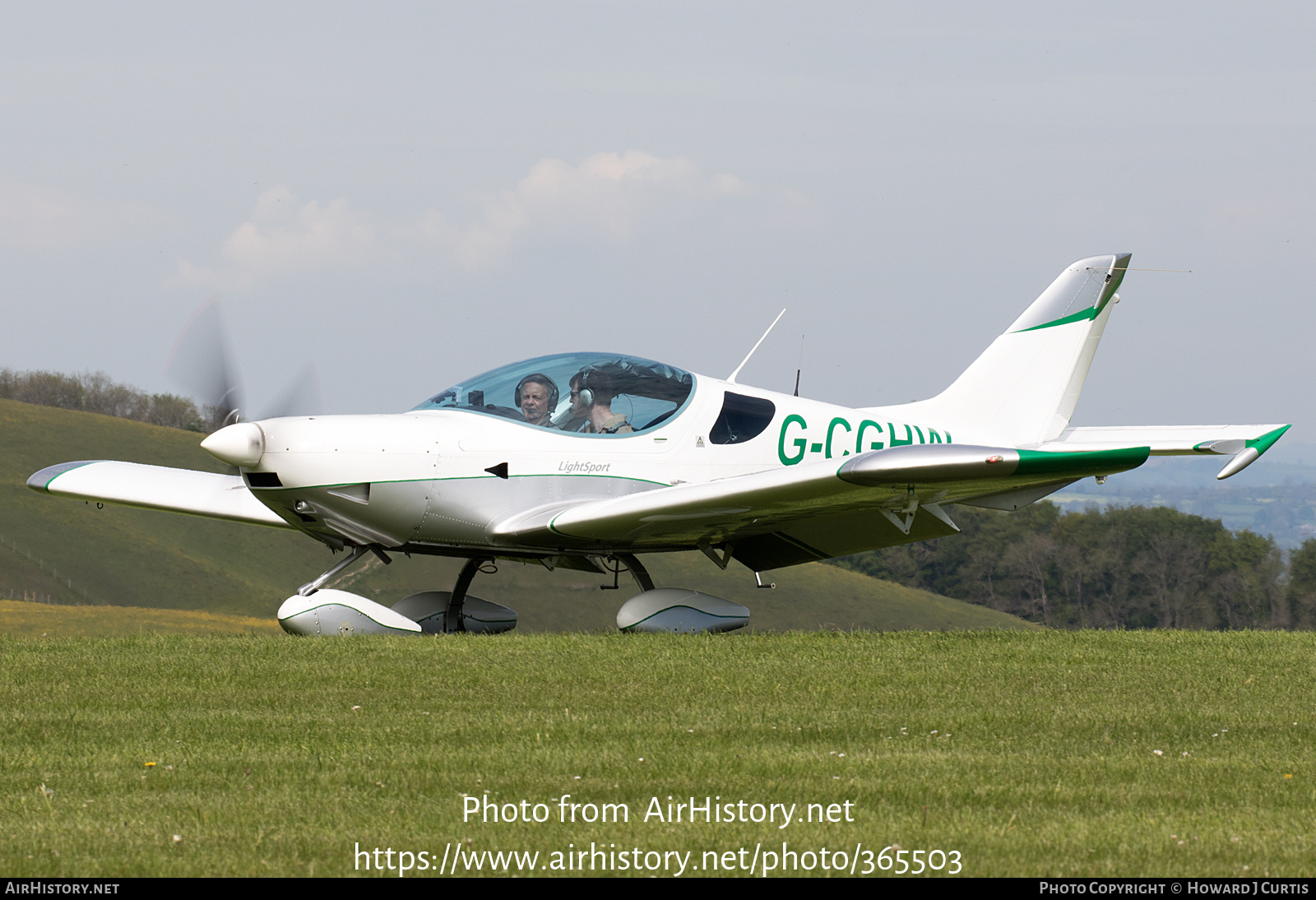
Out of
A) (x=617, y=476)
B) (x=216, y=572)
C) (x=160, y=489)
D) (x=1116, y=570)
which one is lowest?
(x=1116, y=570)

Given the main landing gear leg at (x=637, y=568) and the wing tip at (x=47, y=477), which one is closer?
the main landing gear leg at (x=637, y=568)

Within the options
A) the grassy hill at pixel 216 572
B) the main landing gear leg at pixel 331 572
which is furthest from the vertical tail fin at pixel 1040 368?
the grassy hill at pixel 216 572

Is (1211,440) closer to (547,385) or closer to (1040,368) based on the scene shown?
(1040,368)

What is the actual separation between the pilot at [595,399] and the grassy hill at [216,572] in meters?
58.1

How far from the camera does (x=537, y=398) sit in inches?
486

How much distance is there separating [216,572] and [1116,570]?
69.0 metres

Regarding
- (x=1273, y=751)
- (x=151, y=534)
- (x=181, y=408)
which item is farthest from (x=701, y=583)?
(x=1273, y=751)

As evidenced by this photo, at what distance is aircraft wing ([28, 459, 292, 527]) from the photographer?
1504 cm

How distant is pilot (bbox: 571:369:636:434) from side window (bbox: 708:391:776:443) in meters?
1.04

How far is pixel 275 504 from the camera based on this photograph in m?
11.7

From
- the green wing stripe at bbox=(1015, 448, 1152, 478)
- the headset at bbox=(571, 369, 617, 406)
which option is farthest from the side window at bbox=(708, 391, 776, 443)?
the green wing stripe at bbox=(1015, 448, 1152, 478)

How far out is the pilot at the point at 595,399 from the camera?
12445 mm

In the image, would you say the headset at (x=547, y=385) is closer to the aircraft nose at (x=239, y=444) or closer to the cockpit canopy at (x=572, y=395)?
the cockpit canopy at (x=572, y=395)

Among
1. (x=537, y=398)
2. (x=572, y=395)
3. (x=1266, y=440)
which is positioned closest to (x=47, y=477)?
(x=537, y=398)
